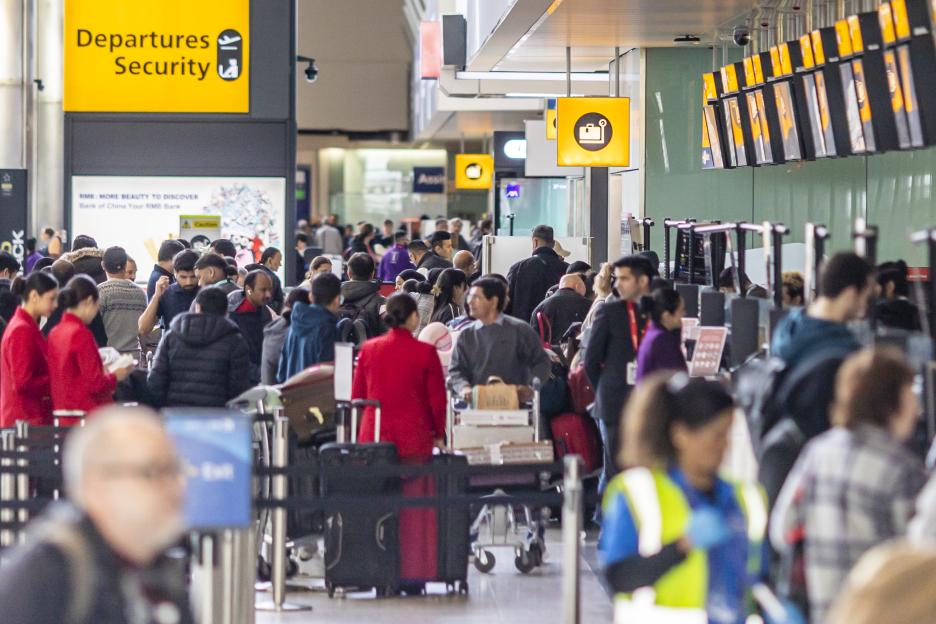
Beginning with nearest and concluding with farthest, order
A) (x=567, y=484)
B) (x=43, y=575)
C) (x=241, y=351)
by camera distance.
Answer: (x=43, y=575) < (x=567, y=484) < (x=241, y=351)

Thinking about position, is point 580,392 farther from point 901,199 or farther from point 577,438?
point 901,199

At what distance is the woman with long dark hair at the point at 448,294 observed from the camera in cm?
1222

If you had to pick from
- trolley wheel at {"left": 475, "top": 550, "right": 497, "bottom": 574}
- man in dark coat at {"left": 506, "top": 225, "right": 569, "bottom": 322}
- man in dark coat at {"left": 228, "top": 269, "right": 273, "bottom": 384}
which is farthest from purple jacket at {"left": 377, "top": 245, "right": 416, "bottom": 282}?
trolley wheel at {"left": 475, "top": 550, "right": 497, "bottom": 574}

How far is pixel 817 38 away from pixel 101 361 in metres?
5.22

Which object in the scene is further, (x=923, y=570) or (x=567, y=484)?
(x=567, y=484)

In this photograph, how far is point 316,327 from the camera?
10375mm

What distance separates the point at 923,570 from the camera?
294cm

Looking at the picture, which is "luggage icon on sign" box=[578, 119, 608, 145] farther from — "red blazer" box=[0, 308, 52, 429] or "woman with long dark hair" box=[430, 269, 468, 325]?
"red blazer" box=[0, 308, 52, 429]

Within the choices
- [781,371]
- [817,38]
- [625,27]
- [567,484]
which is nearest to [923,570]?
[781,371]

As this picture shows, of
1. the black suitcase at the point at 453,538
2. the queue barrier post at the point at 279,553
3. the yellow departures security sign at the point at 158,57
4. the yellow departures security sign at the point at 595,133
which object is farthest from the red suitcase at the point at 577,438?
the yellow departures security sign at the point at 158,57

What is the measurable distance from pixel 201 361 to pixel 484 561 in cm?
203

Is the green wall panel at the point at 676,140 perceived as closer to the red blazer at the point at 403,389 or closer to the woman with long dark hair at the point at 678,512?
the red blazer at the point at 403,389

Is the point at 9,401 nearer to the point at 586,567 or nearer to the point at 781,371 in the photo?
the point at 586,567

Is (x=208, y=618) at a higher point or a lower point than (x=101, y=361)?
lower
